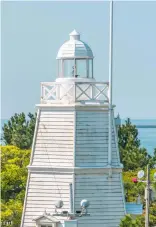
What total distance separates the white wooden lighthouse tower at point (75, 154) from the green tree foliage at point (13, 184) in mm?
8150

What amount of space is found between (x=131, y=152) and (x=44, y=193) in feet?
111

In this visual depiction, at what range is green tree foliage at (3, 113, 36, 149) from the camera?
7456cm

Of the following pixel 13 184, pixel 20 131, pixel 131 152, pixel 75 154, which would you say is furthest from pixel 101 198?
pixel 20 131

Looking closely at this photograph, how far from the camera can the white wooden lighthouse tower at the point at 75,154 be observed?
35.3m

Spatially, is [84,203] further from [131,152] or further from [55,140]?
[131,152]

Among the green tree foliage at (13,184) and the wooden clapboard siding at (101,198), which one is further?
the green tree foliage at (13,184)

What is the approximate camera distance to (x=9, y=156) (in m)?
62.1

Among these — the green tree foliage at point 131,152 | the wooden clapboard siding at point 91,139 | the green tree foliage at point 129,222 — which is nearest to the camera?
the green tree foliage at point 129,222

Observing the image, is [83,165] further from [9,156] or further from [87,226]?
[9,156]

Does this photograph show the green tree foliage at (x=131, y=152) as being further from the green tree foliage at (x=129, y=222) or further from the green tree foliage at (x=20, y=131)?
the green tree foliage at (x=129, y=222)

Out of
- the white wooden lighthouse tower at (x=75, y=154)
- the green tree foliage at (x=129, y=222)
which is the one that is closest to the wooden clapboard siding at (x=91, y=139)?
the white wooden lighthouse tower at (x=75, y=154)

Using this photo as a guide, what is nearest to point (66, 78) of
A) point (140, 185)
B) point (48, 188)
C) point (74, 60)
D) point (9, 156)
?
point (74, 60)

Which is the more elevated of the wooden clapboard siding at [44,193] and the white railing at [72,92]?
the white railing at [72,92]

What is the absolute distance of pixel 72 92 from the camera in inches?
1404
